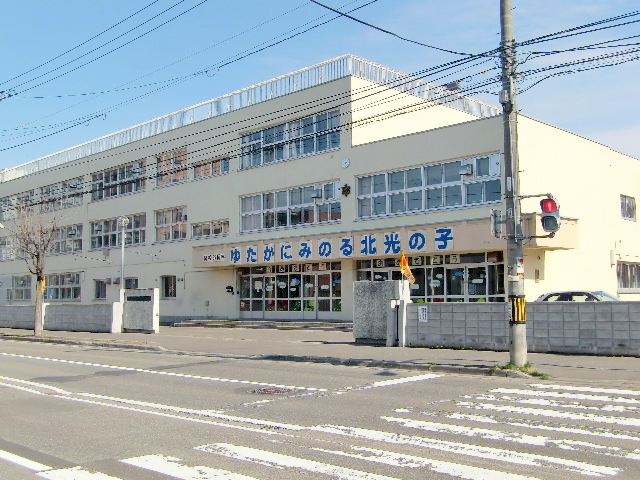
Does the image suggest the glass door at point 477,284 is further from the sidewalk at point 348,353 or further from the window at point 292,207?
the window at point 292,207

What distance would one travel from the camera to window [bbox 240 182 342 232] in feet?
95.6

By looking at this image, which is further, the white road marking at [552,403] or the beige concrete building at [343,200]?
the beige concrete building at [343,200]

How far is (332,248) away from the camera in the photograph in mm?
27672

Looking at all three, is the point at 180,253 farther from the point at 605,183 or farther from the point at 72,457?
the point at 72,457

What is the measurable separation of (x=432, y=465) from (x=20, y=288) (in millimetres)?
48518

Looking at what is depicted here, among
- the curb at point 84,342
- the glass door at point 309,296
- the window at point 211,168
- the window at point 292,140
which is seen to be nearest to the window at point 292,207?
the window at point 292,140

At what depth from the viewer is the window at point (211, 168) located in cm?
3453

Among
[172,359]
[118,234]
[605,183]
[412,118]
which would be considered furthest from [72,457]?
[118,234]

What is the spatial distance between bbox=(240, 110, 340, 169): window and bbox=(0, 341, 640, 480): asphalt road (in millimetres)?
17106

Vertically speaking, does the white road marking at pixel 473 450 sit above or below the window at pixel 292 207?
below

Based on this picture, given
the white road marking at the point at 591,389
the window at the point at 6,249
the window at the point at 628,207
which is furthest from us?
the window at the point at 6,249

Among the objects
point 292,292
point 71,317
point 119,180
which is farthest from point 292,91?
point 119,180

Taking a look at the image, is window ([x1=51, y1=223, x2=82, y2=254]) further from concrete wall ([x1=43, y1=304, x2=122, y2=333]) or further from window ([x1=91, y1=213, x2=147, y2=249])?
concrete wall ([x1=43, y1=304, x2=122, y2=333])

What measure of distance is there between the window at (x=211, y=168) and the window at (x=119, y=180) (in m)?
4.75
